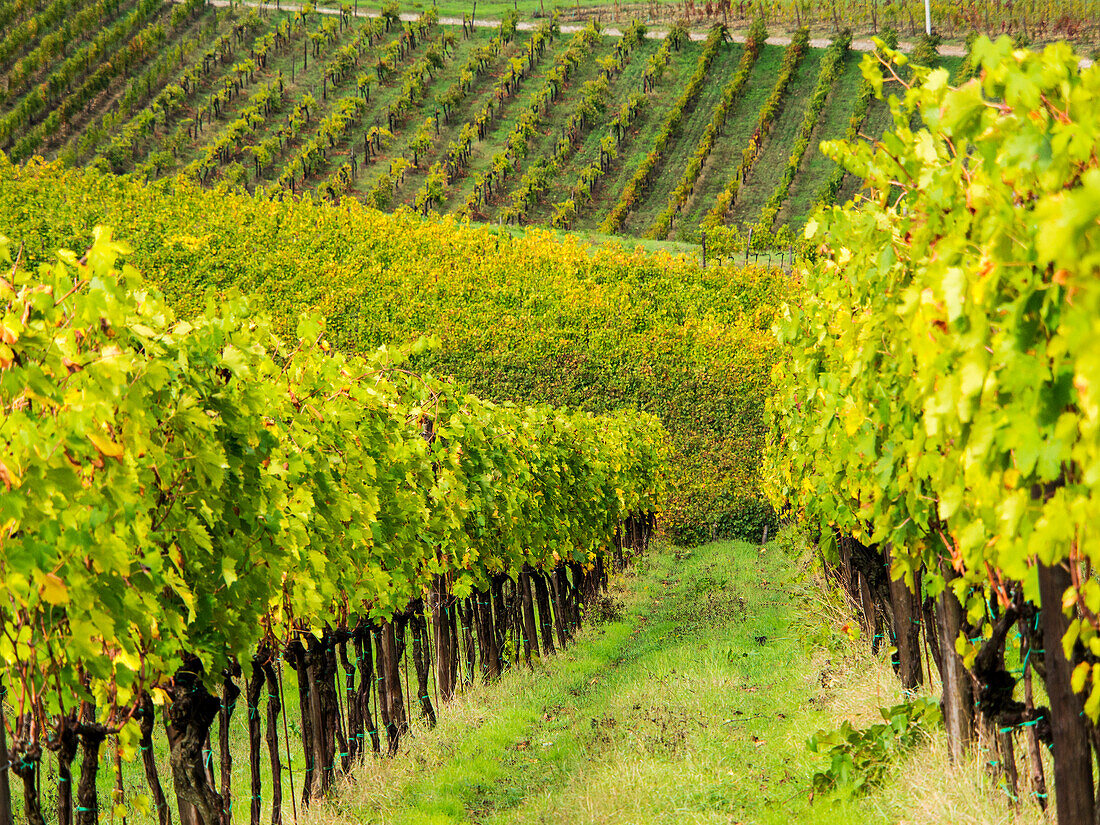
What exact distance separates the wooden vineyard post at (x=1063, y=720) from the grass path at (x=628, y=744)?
192 centimetres

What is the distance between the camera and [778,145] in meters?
66.2

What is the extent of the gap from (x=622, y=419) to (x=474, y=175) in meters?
45.2

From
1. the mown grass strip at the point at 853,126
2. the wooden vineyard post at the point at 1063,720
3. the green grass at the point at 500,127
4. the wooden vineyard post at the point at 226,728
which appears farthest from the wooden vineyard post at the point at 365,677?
the green grass at the point at 500,127

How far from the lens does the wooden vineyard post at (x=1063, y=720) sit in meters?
3.35

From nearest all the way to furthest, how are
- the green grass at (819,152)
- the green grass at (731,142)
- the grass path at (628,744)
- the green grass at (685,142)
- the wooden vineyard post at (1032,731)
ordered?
the wooden vineyard post at (1032,731)
the grass path at (628,744)
the green grass at (819,152)
the green grass at (731,142)
the green grass at (685,142)

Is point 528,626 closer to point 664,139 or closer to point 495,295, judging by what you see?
point 495,295

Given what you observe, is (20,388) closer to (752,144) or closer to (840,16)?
(752,144)

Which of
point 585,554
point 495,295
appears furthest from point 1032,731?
point 495,295

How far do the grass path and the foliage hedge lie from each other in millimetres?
15874

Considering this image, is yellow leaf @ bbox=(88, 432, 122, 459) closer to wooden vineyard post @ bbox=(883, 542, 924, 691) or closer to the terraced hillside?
wooden vineyard post @ bbox=(883, 542, 924, 691)

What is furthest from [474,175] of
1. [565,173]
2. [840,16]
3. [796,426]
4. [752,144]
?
[796,426]

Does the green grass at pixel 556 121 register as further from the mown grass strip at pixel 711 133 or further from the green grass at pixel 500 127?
the mown grass strip at pixel 711 133

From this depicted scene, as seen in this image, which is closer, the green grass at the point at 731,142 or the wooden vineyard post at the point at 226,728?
the wooden vineyard post at the point at 226,728

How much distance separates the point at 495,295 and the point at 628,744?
96.2ft
